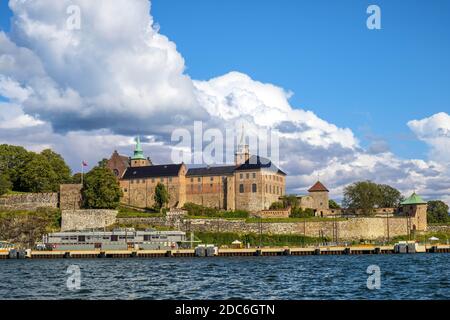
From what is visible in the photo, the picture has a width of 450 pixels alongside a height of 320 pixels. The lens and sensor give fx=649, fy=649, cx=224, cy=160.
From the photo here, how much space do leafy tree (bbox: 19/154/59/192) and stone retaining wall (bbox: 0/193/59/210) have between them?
246 inches

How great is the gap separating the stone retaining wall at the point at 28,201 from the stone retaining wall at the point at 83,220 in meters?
6.39

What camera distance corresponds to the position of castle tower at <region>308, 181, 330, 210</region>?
102562 mm

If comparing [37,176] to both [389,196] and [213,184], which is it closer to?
[213,184]

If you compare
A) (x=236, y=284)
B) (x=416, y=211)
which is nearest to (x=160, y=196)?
(x=416, y=211)

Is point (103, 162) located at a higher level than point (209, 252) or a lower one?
higher

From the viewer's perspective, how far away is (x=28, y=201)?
90750 mm

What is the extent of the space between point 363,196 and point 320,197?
7.21 meters

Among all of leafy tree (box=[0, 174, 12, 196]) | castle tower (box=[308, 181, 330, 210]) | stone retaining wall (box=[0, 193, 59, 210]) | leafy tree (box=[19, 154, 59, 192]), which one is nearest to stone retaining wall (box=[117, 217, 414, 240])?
stone retaining wall (box=[0, 193, 59, 210])

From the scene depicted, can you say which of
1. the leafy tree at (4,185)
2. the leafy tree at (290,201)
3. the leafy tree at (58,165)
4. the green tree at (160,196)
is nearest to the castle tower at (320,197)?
the leafy tree at (290,201)

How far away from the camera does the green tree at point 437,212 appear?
11844 cm

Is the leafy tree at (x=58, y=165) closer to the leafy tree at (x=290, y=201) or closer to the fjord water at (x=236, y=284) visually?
the leafy tree at (x=290, y=201)

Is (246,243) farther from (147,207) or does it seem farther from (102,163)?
(102,163)

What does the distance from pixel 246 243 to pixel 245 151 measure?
2839 centimetres

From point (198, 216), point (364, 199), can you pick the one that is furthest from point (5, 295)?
point (364, 199)
